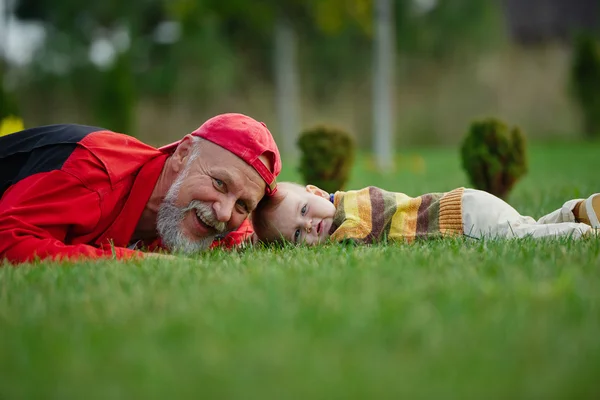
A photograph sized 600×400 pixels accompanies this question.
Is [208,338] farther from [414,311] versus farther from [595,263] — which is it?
[595,263]

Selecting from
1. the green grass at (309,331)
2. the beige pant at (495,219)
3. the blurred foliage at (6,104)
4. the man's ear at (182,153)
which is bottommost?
the green grass at (309,331)

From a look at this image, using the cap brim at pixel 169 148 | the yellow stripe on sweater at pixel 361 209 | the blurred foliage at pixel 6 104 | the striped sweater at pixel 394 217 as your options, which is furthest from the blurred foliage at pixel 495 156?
the blurred foliage at pixel 6 104

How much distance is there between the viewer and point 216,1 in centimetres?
2009

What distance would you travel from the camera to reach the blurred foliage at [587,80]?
20.3 metres

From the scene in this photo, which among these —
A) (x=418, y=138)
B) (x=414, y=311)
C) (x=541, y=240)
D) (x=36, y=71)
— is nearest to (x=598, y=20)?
(x=418, y=138)

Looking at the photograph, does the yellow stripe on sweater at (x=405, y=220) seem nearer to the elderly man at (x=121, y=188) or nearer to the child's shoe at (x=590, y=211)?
the elderly man at (x=121, y=188)

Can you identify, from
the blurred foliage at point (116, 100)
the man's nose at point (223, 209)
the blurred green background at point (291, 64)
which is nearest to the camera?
the man's nose at point (223, 209)

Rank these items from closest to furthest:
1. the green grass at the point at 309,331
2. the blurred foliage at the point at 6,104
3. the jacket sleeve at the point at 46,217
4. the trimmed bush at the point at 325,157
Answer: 1. the green grass at the point at 309,331
2. the jacket sleeve at the point at 46,217
3. the trimmed bush at the point at 325,157
4. the blurred foliage at the point at 6,104

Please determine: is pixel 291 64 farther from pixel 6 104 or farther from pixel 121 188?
pixel 121 188

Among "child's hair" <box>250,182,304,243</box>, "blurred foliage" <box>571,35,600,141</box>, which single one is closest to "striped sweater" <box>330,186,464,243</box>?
"child's hair" <box>250,182,304,243</box>

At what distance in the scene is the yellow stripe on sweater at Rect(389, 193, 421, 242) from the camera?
11.3 ft

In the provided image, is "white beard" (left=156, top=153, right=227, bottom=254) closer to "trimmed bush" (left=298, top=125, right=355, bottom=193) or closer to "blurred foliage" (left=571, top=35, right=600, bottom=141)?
"trimmed bush" (left=298, top=125, right=355, bottom=193)

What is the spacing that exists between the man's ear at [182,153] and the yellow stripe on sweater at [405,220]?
120 centimetres

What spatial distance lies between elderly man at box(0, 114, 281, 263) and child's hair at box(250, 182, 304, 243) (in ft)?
0.38
